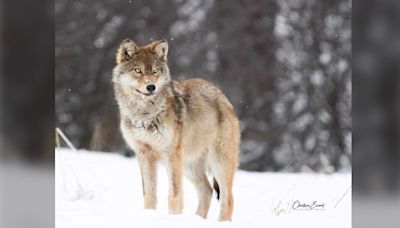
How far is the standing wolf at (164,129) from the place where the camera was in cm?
414

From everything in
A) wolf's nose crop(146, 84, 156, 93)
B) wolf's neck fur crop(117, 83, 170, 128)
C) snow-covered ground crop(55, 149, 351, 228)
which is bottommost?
snow-covered ground crop(55, 149, 351, 228)

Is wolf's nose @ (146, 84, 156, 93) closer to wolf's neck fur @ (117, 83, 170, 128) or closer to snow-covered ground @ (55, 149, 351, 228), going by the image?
wolf's neck fur @ (117, 83, 170, 128)

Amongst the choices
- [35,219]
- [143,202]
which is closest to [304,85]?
[143,202]

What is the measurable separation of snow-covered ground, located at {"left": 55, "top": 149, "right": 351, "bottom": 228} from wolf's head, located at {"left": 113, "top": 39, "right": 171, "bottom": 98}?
0.63 meters

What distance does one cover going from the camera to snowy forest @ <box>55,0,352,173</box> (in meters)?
4.00

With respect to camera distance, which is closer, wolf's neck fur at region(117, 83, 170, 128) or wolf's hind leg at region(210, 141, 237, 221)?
wolf's neck fur at region(117, 83, 170, 128)

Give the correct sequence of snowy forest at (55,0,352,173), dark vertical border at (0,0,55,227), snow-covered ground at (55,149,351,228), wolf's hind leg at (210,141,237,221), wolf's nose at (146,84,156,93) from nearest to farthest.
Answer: dark vertical border at (0,0,55,227), snow-covered ground at (55,149,351,228), snowy forest at (55,0,352,173), wolf's nose at (146,84,156,93), wolf's hind leg at (210,141,237,221)

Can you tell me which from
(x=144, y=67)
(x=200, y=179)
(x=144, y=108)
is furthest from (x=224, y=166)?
(x=144, y=67)

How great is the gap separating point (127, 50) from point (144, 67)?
191mm

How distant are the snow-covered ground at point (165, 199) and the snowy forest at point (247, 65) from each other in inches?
10.9

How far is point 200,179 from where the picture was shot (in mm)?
4539

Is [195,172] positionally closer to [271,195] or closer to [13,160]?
[271,195]

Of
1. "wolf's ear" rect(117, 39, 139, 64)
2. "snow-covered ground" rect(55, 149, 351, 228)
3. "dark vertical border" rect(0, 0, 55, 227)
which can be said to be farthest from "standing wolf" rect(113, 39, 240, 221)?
"dark vertical border" rect(0, 0, 55, 227)

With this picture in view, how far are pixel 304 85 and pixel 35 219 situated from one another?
100 inches
